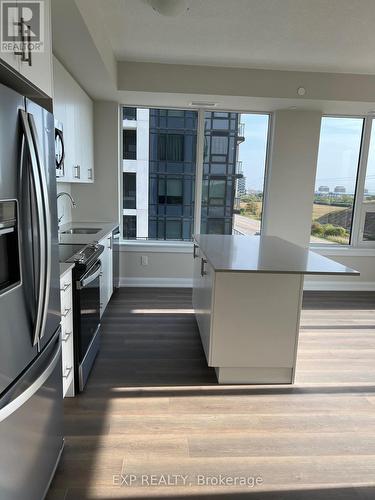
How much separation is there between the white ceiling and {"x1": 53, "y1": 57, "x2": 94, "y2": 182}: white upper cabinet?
60 centimetres

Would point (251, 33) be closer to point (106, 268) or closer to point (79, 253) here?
point (79, 253)

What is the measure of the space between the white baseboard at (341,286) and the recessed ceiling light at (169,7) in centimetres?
395

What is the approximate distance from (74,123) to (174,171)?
1807mm

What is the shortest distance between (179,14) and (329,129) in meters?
3.10

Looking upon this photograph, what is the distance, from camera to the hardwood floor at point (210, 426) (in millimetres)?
1699

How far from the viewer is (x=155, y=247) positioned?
4977 mm

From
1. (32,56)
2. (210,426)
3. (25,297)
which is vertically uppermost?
(32,56)

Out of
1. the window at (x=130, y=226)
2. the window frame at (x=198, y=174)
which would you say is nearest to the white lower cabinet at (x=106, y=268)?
the window frame at (x=198, y=174)

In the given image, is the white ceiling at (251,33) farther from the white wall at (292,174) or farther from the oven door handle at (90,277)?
the oven door handle at (90,277)

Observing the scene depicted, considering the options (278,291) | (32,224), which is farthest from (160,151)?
(32,224)

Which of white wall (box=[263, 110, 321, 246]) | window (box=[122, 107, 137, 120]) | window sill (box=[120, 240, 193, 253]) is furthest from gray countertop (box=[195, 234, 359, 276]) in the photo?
window (box=[122, 107, 137, 120])

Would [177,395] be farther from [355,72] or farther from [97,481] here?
[355,72]

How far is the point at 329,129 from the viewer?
5074mm

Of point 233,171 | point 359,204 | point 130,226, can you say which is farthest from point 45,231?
point 359,204
